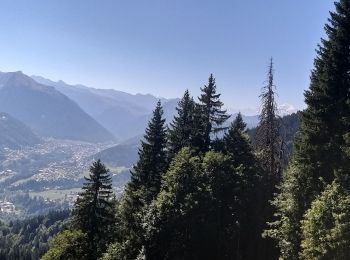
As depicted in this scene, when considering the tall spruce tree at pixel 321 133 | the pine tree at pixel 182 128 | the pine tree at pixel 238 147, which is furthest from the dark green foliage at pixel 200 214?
the pine tree at pixel 182 128

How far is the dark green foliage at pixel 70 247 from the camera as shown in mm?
44156

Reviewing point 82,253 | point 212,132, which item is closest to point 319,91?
point 212,132

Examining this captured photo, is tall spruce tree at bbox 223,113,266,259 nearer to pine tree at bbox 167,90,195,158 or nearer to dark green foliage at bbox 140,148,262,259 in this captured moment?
dark green foliage at bbox 140,148,262,259

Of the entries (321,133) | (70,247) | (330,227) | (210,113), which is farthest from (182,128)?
(330,227)

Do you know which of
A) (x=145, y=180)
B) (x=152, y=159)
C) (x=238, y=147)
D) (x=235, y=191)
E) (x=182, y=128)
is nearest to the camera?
(x=235, y=191)

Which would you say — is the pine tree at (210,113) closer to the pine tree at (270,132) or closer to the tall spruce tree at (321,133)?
the pine tree at (270,132)

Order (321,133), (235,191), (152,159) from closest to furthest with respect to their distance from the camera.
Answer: (321,133), (235,191), (152,159)

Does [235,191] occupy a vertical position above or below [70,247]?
A: above

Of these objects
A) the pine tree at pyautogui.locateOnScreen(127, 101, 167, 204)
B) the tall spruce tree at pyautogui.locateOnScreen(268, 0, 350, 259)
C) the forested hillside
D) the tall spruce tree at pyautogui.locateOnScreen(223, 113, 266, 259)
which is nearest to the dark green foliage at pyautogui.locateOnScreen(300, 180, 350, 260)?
the forested hillside

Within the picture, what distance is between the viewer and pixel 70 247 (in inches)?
1752

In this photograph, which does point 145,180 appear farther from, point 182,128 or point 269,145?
point 269,145

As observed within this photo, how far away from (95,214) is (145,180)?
321 inches

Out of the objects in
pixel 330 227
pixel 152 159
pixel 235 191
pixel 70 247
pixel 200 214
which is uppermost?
pixel 152 159

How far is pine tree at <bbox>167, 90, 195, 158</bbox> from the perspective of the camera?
55.0 meters
